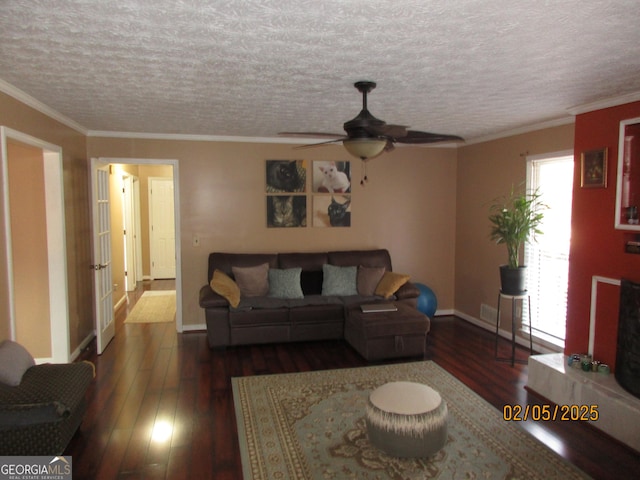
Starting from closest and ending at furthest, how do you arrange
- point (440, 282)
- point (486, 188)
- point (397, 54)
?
point (397, 54)
point (486, 188)
point (440, 282)

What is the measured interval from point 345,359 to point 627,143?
309 centimetres

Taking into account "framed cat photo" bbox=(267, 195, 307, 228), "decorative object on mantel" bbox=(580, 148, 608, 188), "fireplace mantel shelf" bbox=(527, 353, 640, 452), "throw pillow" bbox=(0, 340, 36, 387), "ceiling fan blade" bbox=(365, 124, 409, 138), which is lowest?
"fireplace mantel shelf" bbox=(527, 353, 640, 452)

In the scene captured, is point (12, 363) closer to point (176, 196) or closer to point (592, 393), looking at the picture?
point (176, 196)

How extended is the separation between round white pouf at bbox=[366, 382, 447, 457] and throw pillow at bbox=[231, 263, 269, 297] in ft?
8.61

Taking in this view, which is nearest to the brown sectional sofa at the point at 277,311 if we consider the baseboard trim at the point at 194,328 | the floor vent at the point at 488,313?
the baseboard trim at the point at 194,328

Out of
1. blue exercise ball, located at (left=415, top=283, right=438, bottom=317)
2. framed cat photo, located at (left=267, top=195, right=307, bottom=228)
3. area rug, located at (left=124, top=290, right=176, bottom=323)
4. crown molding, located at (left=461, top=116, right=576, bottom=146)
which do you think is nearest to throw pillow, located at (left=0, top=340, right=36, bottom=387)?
area rug, located at (left=124, top=290, right=176, bottom=323)

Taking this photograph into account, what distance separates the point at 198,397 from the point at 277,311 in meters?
1.46

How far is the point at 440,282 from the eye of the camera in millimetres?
6398

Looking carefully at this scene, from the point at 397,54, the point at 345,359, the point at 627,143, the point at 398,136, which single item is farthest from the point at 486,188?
the point at 397,54

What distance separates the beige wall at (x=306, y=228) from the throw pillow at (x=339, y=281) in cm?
56

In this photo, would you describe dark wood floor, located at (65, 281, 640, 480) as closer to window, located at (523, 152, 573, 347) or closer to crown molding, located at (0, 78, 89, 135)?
window, located at (523, 152, 573, 347)

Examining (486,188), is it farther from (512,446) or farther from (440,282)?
(512,446)

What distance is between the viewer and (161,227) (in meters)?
9.36

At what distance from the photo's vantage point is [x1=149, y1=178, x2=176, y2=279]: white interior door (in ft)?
30.4
